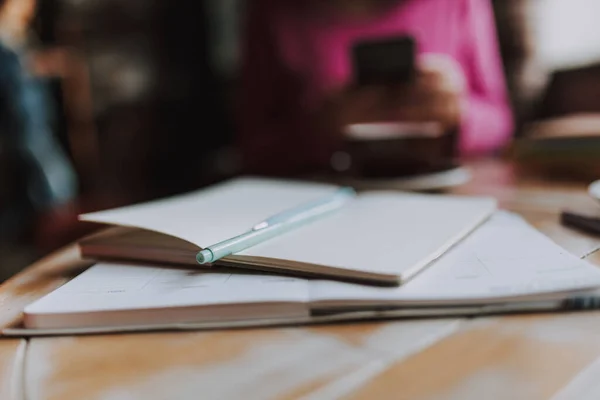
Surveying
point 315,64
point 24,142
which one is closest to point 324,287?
point 315,64

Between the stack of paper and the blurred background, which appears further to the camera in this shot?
the blurred background

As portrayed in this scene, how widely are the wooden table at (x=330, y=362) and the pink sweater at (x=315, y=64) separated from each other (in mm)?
1068

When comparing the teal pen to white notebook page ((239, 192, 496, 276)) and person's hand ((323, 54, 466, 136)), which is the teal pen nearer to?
white notebook page ((239, 192, 496, 276))

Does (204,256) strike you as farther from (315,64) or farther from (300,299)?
(315,64)

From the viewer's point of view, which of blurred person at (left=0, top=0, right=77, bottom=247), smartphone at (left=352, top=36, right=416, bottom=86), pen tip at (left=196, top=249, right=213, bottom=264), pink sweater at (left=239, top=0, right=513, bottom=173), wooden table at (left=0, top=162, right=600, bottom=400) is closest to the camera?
wooden table at (left=0, top=162, right=600, bottom=400)

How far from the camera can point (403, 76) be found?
85 centimetres

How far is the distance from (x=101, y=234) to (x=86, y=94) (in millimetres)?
2285

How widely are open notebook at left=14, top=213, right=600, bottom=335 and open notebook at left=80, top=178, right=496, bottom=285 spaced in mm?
17

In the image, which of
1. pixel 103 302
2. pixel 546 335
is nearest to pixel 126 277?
pixel 103 302

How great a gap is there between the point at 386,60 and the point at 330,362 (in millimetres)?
627

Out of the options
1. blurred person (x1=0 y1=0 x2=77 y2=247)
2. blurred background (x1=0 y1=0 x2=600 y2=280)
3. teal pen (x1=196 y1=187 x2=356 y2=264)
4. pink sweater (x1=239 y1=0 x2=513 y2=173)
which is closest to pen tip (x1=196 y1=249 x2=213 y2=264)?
teal pen (x1=196 y1=187 x2=356 y2=264)

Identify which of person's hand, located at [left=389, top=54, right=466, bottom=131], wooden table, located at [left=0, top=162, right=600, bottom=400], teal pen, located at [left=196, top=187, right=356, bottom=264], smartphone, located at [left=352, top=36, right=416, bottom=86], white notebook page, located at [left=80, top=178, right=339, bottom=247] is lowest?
wooden table, located at [left=0, top=162, right=600, bottom=400]

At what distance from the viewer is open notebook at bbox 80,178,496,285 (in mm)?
406

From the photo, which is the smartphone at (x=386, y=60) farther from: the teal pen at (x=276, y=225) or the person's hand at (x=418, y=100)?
the teal pen at (x=276, y=225)
